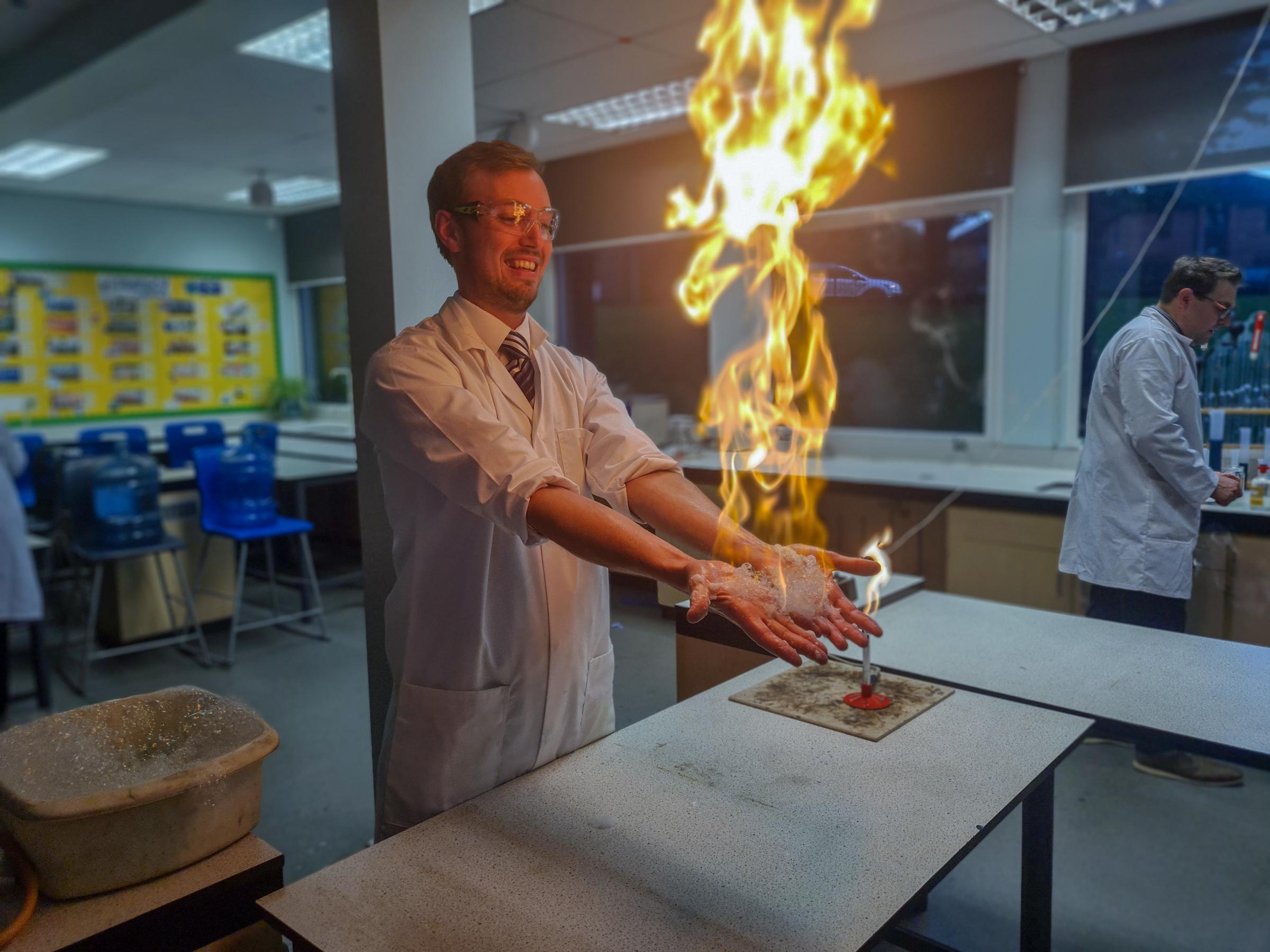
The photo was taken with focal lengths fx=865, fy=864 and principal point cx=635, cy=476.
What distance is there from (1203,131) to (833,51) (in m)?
1.45

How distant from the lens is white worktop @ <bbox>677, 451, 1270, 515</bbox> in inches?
120

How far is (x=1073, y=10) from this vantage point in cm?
326

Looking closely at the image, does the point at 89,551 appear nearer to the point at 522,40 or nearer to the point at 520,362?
the point at 522,40

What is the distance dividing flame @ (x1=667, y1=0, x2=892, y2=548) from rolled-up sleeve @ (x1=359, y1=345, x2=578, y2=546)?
43 centimetres

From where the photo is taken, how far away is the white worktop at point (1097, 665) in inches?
59.8

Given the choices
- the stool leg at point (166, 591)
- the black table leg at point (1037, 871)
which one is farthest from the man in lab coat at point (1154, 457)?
the stool leg at point (166, 591)

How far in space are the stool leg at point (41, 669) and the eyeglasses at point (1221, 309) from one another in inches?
162

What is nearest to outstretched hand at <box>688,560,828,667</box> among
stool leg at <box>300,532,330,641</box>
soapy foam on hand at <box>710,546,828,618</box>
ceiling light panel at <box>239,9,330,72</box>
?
soapy foam on hand at <box>710,546,828,618</box>

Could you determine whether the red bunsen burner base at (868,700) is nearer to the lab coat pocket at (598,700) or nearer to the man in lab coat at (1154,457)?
the lab coat pocket at (598,700)

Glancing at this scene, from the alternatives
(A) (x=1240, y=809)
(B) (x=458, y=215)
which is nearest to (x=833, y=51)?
(B) (x=458, y=215)

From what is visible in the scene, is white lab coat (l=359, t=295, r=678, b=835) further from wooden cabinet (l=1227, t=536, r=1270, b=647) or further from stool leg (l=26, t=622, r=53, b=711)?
stool leg (l=26, t=622, r=53, b=711)

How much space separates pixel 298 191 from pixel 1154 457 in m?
6.64

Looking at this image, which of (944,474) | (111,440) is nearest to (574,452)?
(944,474)

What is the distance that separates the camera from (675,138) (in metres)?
4.93
